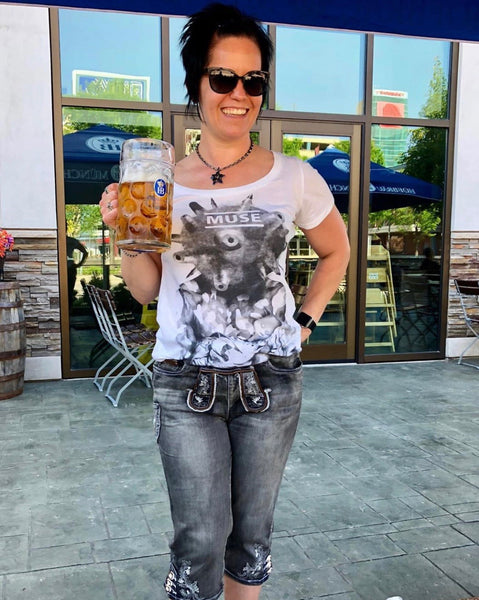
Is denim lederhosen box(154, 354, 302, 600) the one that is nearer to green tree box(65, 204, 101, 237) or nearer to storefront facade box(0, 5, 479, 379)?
storefront facade box(0, 5, 479, 379)

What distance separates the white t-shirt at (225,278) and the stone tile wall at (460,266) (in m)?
5.48

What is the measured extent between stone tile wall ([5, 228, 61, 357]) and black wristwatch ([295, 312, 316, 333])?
4.18 meters

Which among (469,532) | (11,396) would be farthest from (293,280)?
(469,532)

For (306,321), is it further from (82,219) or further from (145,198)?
(82,219)

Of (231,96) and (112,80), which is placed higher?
(112,80)

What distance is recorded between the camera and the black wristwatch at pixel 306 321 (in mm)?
1717

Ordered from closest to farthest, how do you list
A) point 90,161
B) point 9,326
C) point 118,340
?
point 9,326, point 118,340, point 90,161

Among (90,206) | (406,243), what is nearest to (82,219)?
(90,206)

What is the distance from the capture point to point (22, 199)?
529cm

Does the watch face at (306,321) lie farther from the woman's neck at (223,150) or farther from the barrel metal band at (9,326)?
the barrel metal band at (9,326)

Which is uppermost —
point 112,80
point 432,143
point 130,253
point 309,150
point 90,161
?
point 112,80

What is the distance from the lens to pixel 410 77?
6.20m

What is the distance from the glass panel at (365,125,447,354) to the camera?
20.6ft

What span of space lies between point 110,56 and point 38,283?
88.5 inches
